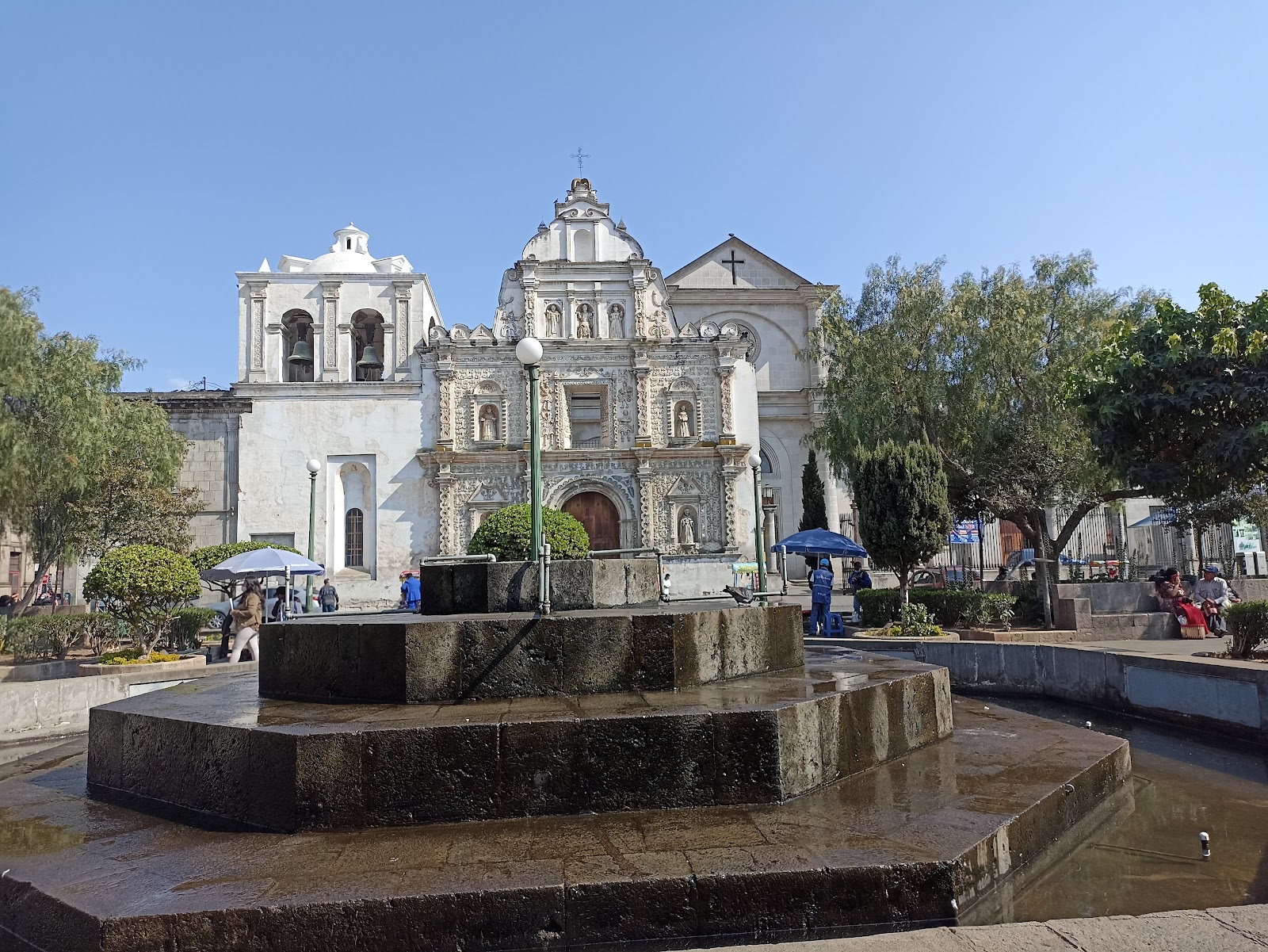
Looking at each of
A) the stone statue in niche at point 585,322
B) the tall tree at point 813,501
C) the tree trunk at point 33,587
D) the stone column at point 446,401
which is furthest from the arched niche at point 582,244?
the tree trunk at point 33,587

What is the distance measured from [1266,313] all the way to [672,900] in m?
10.3

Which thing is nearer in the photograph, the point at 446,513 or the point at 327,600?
the point at 327,600

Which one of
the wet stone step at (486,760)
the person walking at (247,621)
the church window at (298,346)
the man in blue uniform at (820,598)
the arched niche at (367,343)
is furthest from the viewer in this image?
the arched niche at (367,343)

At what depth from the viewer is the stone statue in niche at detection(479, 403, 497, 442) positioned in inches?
1009

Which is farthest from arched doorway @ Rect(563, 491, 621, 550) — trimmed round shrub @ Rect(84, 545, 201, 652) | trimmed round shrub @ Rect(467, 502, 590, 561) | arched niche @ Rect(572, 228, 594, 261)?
trimmed round shrub @ Rect(84, 545, 201, 652)

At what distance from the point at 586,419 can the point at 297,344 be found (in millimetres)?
9104

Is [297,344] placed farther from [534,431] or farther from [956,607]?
[956,607]

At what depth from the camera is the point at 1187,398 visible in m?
10.1

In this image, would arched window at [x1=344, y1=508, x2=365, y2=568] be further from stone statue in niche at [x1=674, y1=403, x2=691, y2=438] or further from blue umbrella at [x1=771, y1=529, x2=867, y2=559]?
blue umbrella at [x1=771, y1=529, x2=867, y2=559]

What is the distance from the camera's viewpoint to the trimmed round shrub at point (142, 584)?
1141 centimetres

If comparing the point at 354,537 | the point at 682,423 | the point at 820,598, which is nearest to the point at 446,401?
the point at 354,537

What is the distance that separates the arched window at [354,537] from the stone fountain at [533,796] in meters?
20.1

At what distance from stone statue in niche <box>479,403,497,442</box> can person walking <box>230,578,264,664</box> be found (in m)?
13.6

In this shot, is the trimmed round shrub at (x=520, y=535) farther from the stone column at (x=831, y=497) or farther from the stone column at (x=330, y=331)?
the stone column at (x=831, y=497)
